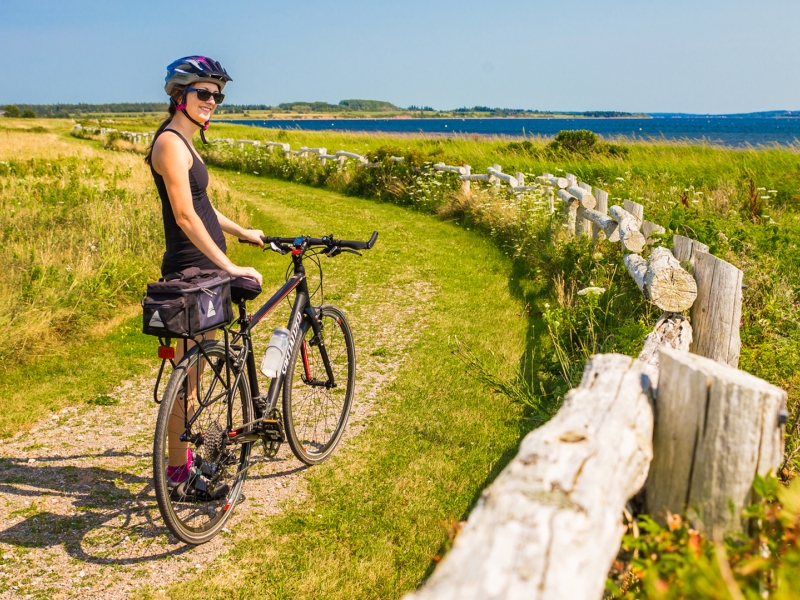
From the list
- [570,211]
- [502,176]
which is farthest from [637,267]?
[502,176]

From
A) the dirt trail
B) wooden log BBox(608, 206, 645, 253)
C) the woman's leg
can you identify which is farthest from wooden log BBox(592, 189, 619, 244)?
the woman's leg

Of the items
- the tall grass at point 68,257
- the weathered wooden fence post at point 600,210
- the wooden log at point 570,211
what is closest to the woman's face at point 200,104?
the tall grass at point 68,257

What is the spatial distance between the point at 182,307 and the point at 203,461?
3.59 ft

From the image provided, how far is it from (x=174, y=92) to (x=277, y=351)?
156 cm

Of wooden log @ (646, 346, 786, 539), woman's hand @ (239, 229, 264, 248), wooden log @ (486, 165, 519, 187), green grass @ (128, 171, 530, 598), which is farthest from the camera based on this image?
wooden log @ (486, 165, 519, 187)

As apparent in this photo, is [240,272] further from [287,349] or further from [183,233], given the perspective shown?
[287,349]

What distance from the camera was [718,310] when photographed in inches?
163

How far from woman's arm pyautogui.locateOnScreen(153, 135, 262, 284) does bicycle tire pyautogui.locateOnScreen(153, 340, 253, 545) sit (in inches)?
22.6

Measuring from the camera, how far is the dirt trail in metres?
3.52

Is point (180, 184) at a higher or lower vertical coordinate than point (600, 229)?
higher

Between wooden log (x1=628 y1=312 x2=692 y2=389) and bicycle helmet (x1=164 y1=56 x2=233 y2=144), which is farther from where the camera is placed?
wooden log (x1=628 y1=312 x2=692 y2=389)

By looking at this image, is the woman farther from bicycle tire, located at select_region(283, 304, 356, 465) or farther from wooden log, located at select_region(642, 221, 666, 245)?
wooden log, located at select_region(642, 221, 666, 245)

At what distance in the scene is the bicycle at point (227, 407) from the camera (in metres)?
3.47

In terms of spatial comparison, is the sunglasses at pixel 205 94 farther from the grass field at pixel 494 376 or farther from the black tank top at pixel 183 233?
the grass field at pixel 494 376
